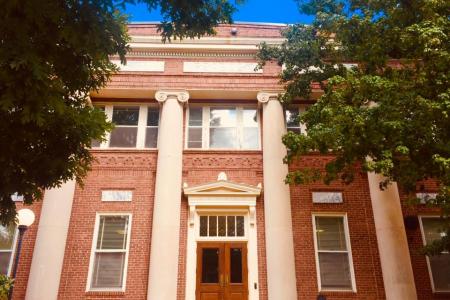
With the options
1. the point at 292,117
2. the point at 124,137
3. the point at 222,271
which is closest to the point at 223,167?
the point at 292,117

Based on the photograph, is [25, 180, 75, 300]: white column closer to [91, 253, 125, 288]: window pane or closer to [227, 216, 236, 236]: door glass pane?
[91, 253, 125, 288]: window pane

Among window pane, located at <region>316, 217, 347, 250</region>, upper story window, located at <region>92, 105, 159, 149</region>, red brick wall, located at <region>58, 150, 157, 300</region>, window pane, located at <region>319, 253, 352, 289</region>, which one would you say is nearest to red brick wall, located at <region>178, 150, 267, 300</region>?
red brick wall, located at <region>58, 150, 157, 300</region>

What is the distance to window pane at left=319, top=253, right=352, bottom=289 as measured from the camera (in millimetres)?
12656

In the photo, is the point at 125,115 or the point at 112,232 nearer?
the point at 112,232

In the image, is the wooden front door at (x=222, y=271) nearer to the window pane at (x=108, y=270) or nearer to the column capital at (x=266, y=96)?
the window pane at (x=108, y=270)

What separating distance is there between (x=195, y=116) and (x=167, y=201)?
12.4ft

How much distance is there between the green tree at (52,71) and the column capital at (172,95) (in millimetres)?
6480

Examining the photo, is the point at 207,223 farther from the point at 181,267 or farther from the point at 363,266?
the point at 363,266

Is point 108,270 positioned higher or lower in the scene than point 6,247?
lower

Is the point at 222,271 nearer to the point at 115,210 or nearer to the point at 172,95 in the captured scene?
the point at 115,210

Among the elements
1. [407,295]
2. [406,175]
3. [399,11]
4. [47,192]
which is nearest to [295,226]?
[407,295]

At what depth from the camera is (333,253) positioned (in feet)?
42.7

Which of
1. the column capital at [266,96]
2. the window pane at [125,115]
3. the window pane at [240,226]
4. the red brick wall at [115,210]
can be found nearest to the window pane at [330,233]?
the window pane at [240,226]

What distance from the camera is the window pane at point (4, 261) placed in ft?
42.2
